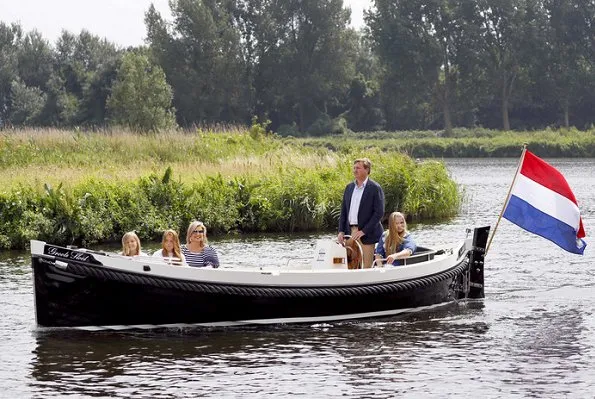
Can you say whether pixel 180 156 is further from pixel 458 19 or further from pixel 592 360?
pixel 458 19

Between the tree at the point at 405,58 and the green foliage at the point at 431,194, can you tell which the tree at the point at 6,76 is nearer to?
the tree at the point at 405,58

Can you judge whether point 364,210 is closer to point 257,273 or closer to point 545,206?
point 257,273

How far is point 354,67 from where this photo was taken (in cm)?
8944

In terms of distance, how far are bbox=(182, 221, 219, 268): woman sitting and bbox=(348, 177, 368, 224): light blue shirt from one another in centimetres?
181

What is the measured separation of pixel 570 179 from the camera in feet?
145

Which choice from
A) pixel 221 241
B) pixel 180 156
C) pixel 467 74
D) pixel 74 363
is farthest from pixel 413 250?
pixel 467 74

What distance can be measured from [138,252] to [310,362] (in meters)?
2.69

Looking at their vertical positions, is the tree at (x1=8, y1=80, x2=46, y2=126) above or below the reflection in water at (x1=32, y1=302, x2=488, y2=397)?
above

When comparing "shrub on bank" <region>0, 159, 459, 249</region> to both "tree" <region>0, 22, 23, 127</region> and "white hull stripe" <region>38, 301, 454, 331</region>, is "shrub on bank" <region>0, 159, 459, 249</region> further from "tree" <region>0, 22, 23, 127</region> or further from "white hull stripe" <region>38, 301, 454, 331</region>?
"tree" <region>0, 22, 23, 127</region>

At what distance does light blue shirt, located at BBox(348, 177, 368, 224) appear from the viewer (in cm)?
1461

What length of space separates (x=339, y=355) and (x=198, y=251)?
2391mm

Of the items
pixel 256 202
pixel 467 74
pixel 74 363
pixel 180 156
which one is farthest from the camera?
pixel 467 74

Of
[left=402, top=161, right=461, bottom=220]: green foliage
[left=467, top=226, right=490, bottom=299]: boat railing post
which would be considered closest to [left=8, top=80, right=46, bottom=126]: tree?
[left=402, top=161, right=461, bottom=220]: green foliage

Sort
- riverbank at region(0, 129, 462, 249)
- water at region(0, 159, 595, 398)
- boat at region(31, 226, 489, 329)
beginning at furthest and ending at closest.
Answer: riverbank at region(0, 129, 462, 249) < boat at region(31, 226, 489, 329) < water at region(0, 159, 595, 398)
